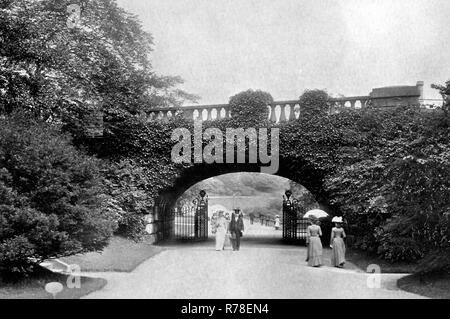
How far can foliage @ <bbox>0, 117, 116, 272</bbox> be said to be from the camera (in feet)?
34.5

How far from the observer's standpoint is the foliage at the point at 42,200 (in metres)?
10.5

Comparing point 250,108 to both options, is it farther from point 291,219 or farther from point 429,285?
point 429,285

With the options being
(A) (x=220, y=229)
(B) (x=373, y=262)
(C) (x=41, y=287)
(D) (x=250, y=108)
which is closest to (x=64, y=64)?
(D) (x=250, y=108)

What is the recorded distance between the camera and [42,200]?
11.2 metres

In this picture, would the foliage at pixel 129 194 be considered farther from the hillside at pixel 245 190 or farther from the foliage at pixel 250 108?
the hillside at pixel 245 190

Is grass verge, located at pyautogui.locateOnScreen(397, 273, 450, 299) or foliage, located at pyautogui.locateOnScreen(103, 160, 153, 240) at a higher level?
foliage, located at pyautogui.locateOnScreen(103, 160, 153, 240)

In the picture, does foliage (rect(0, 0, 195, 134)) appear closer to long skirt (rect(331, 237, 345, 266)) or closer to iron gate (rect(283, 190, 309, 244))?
iron gate (rect(283, 190, 309, 244))

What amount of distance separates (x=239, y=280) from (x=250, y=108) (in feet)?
29.7

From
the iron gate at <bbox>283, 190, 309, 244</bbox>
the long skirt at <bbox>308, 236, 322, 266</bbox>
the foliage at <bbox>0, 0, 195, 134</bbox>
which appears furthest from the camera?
the iron gate at <bbox>283, 190, 309, 244</bbox>

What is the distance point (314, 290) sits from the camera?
1085cm

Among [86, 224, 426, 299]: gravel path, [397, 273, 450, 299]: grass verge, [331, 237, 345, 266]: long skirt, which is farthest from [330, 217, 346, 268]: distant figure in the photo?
[397, 273, 450, 299]: grass verge

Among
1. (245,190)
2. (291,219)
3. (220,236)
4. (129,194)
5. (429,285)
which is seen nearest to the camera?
(429,285)

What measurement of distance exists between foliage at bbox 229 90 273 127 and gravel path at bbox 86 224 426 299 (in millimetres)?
5283

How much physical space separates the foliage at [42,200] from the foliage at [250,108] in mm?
8716
